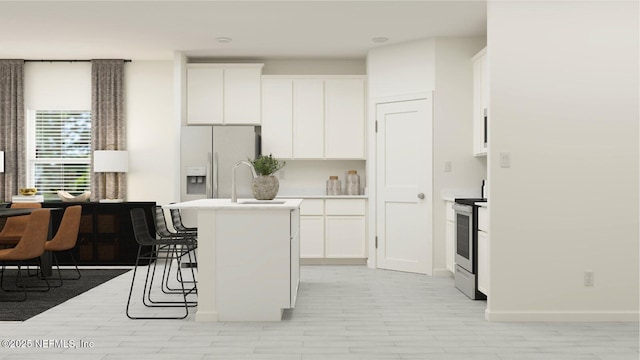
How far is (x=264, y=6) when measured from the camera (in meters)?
5.46

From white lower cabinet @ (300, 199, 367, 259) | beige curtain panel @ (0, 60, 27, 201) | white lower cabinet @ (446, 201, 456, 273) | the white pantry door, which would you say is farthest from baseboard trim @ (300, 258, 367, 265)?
beige curtain panel @ (0, 60, 27, 201)

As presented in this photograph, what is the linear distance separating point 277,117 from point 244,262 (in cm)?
353

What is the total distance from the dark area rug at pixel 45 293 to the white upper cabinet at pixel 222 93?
2.13 meters

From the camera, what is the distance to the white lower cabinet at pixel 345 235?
7387 millimetres

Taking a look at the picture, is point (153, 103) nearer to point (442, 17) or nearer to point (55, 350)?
point (442, 17)

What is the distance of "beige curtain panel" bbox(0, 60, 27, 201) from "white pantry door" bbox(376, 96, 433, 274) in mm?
4616

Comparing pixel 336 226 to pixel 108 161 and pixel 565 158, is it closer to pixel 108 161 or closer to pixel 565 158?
pixel 108 161

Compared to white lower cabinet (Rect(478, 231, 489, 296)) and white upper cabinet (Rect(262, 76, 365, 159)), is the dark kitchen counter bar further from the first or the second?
white lower cabinet (Rect(478, 231, 489, 296))

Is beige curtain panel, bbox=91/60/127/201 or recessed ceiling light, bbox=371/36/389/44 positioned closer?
recessed ceiling light, bbox=371/36/389/44

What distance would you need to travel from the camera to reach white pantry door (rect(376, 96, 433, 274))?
6.70m

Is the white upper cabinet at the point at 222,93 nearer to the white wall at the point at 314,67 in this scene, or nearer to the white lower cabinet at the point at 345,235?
the white wall at the point at 314,67

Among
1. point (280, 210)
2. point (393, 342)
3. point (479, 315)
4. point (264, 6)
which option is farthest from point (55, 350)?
point (264, 6)

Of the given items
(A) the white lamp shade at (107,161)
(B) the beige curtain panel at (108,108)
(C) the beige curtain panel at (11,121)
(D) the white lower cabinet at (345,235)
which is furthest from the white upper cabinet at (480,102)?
(C) the beige curtain panel at (11,121)

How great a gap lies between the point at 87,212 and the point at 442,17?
4.74m
